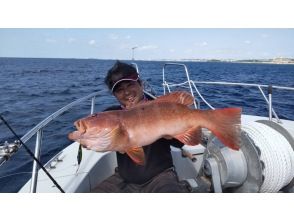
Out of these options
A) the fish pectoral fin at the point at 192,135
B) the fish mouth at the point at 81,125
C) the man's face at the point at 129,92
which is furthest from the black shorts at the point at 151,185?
the fish mouth at the point at 81,125

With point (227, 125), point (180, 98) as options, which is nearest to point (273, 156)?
point (227, 125)

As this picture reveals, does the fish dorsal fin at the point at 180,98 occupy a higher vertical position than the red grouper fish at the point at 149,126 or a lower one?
higher

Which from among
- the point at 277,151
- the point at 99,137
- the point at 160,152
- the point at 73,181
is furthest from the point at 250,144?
the point at 73,181

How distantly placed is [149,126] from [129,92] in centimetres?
95

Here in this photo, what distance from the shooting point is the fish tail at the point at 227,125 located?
217 centimetres

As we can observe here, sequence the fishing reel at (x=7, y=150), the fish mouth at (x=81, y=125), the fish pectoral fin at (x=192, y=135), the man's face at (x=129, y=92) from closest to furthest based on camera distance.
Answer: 1. the fish mouth at (x=81, y=125)
2. the fish pectoral fin at (x=192, y=135)
3. the fishing reel at (x=7, y=150)
4. the man's face at (x=129, y=92)

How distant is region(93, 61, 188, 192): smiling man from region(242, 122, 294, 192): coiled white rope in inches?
34.0

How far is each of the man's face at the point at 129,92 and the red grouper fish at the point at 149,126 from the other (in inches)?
31.1

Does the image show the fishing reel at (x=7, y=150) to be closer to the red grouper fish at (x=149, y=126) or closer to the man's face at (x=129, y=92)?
the red grouper fish at (x=149, y=126)

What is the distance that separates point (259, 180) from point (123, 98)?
1684 mm

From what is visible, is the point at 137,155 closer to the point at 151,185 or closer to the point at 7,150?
the point at 151,185

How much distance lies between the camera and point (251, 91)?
18.0 metres
